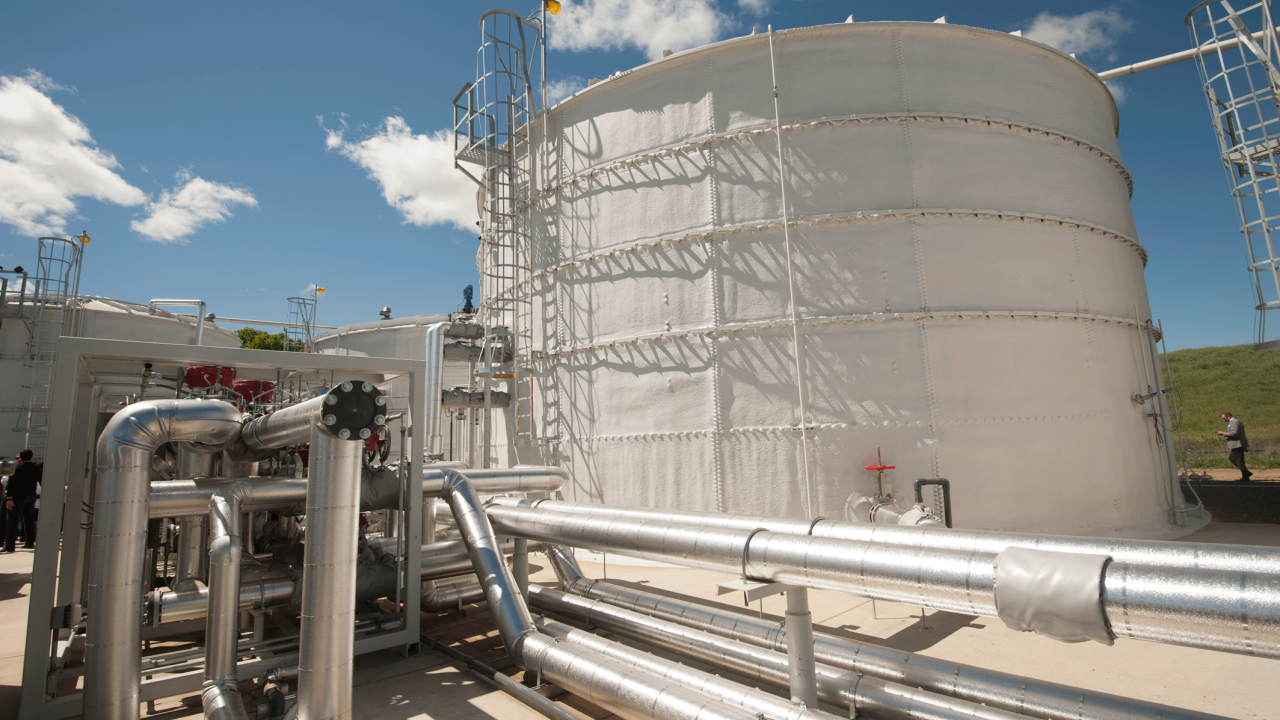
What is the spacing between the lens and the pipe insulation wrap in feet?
9.62

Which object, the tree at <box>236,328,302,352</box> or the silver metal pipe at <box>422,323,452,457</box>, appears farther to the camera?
the tree at <box>236,328,302,352</box>

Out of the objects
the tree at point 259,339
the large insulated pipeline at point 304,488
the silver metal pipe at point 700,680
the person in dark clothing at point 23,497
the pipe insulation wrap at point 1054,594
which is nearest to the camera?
the pipe insulation wrap at point 1054,594

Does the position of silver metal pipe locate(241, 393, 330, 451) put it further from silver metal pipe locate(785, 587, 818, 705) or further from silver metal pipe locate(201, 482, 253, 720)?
silver metal pipe locate(785, 587, 818, 705)

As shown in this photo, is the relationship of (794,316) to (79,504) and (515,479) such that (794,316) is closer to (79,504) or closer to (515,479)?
(515,479)

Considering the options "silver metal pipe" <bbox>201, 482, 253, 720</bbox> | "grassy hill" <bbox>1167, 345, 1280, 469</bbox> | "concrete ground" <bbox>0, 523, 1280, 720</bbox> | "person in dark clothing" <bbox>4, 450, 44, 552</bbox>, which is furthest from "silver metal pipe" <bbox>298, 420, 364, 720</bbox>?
"grassy hill" <bbox>1167, 345, 1280, 469</bbox>

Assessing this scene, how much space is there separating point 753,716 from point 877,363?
22.1ft

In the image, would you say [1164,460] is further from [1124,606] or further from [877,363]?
[1124,606]

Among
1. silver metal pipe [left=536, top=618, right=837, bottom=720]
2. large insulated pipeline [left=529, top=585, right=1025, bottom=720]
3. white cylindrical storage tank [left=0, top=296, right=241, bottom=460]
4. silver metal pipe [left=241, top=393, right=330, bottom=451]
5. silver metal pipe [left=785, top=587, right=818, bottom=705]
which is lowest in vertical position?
large insulated pipeline [left=529, top=585, right=1025, bottom=720]

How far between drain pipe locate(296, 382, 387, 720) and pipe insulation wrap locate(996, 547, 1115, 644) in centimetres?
420

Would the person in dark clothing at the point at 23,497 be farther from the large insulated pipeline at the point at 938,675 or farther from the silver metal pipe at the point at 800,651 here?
the silver metal pipe at the point at 800,651

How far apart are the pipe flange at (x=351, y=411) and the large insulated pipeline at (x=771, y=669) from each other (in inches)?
147

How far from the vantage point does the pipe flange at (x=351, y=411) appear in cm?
453

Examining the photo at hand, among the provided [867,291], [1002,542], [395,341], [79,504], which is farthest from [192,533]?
[395,341]

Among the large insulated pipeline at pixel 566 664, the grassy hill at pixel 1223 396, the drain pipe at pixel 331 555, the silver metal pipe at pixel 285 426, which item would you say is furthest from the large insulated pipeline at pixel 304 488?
the grassy hill at pixel 1223 396
